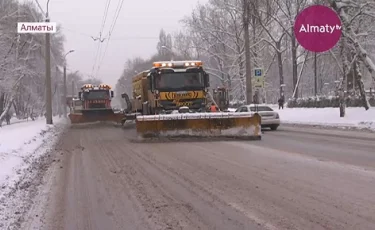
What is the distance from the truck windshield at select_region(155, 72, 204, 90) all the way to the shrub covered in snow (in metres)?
19.0

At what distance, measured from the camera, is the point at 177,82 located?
68.2 ft

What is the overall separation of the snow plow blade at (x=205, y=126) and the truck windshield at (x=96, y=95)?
1937 centimetres

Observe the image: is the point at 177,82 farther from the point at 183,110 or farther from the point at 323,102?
the point at 323,102

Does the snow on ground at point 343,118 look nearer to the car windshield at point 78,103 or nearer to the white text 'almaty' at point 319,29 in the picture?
→ the white text 'almaty' at point 319,29

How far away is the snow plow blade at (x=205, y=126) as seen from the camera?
18.7 meters

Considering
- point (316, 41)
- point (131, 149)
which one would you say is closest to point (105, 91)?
point (316, 41)

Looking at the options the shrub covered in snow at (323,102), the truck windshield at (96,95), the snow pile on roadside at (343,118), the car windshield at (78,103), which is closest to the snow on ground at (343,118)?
the snow pile on roadside at (343,118)

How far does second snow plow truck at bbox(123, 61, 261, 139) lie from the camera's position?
18.7 meters

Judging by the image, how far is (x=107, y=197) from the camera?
8344 millimetres

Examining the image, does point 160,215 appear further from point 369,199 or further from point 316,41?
point 316,41

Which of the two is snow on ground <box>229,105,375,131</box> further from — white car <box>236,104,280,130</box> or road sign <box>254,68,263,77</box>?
road sign <box>254,68,263,77</box>

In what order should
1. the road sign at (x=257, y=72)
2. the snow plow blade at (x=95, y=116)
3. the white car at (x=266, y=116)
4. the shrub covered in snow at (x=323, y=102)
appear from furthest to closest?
the shrub covered in snow at (x=323, y=102), the snow plow blade at (x=95, y=116), the road sign at (x=257, y=72), the white car at (x=266, y=116)

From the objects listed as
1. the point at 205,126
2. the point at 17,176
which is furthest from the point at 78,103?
the point at 17,176

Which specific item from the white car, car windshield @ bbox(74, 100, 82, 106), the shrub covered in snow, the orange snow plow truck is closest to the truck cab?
the white car
